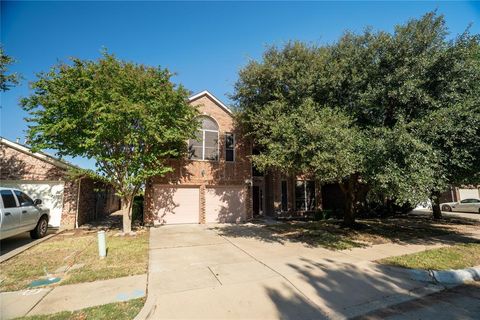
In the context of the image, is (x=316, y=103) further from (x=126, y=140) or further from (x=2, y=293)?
(x=2, y=293)

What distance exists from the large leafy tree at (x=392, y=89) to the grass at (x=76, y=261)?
7.33 meters

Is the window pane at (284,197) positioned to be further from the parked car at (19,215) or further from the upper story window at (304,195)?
the parked car at (19,215)

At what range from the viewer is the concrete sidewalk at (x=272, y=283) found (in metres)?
4.55

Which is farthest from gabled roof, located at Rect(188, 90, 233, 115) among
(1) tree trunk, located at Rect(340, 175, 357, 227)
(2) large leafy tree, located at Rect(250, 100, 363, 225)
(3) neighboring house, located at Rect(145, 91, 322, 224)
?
(1) tree trunk, located at Rect(340, 175, 357, 227)

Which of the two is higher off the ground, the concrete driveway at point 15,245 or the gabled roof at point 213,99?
the gabled roof at point 213,99

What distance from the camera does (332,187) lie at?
2089 centimetres

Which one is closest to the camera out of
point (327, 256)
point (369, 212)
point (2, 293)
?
point (2, 293)

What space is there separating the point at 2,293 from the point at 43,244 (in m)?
5.17

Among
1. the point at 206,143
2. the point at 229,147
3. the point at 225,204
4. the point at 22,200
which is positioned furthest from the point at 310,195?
the point at 22,200

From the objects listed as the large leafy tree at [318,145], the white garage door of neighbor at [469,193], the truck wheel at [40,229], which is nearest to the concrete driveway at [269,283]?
the large leafy tree at [318,145]

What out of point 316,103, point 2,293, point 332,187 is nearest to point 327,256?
point 316,103

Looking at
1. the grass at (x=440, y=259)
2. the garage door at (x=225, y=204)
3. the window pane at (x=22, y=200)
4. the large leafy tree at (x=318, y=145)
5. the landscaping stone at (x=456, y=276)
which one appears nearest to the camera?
the landscaping stone at (x=456, y=276)

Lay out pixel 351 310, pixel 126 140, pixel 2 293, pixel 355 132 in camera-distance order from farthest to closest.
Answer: pixel 126 140 < pixel 355 132 < pixel 2 293 < pixel 351 310

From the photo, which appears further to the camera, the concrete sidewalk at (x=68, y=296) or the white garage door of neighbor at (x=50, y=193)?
the white garage door of neighbor at (x=50, y=193)
